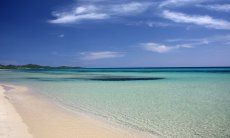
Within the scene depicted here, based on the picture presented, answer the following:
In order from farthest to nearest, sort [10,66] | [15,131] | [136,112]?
[10,66] → [136,112] → [15,131]

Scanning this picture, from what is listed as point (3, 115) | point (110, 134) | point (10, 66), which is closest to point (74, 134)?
point (110, 134)

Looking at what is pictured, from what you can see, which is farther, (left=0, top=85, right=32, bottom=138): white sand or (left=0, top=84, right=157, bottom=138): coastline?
(left=0, top=84, right=157, bottom=138): coastline

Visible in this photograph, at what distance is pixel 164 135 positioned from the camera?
254 inches

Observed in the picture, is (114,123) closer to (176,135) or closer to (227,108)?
(176,135)

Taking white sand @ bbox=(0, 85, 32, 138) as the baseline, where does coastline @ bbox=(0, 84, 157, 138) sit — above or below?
below

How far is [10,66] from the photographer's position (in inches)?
6526

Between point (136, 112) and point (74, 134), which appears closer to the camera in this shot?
point (74, 134)

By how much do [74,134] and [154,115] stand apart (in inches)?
133

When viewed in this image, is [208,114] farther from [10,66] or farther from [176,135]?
[10,66]

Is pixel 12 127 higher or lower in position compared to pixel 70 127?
higher

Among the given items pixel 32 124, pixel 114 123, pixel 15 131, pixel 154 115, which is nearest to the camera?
pixel 15 131

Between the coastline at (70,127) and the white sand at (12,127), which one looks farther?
the coastline at (70,127)

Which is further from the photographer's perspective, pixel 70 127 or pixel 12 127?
pixel 70 127

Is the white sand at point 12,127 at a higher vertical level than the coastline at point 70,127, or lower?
higher
